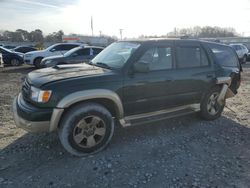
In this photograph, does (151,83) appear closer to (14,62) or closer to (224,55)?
(224,55)

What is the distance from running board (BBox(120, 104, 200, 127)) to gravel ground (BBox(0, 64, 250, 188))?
1.24 feet

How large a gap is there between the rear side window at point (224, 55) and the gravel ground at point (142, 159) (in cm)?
142

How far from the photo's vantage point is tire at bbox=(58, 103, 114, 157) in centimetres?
366

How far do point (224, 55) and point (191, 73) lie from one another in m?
1.36

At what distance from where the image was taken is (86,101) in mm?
3789

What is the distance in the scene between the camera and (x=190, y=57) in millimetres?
4949

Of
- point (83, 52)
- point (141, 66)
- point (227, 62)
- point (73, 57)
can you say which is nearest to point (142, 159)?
point (141, 66)

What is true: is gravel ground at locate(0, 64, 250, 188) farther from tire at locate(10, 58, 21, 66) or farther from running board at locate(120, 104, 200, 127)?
tire at locate(10, 58, 21, 66)

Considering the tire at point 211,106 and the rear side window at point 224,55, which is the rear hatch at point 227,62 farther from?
the tire at point 211,106

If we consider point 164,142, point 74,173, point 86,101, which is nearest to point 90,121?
point 86,101

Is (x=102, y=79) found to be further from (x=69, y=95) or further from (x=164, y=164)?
(x=164, y=164)

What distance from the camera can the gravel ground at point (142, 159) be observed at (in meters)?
3.27

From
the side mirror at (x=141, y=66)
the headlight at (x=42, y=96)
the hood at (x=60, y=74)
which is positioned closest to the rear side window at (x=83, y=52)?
the hood at (x=60, y=74)

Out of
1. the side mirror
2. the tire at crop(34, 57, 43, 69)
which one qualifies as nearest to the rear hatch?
the side mirror
